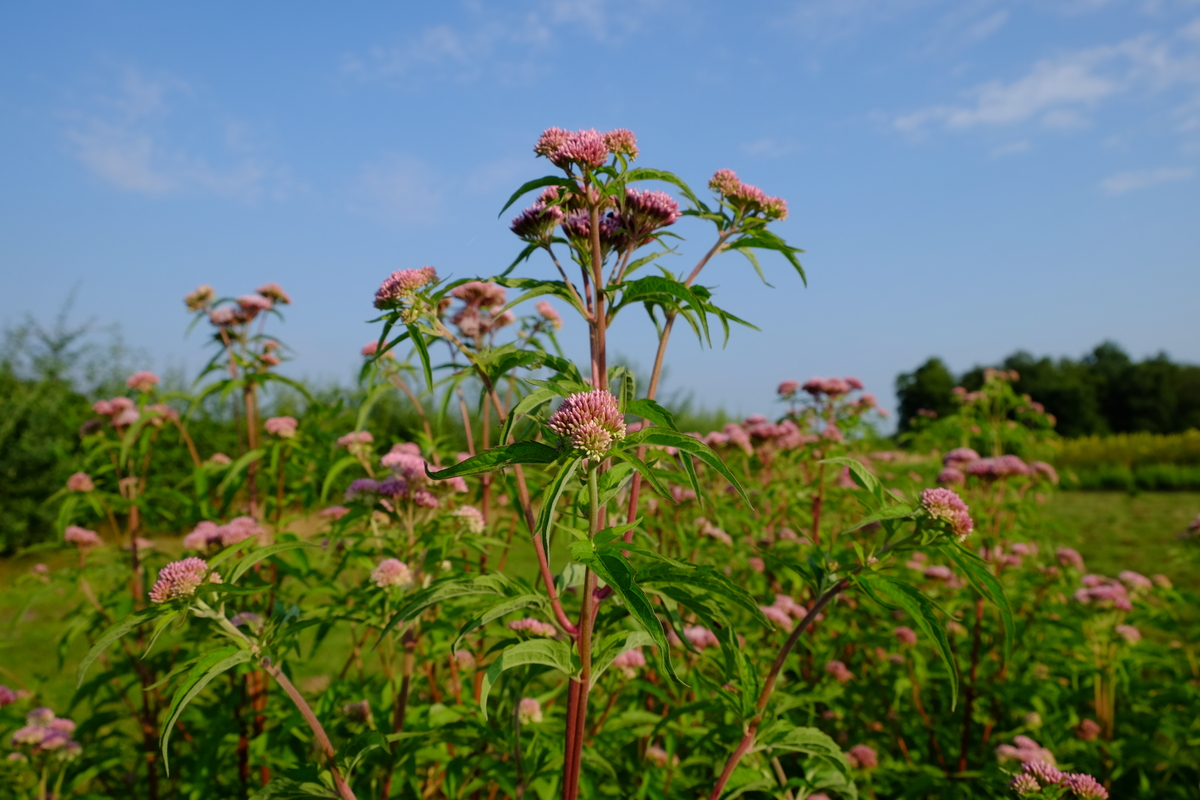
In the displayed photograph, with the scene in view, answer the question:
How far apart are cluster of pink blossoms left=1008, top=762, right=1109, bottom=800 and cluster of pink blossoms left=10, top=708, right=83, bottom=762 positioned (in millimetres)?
3641

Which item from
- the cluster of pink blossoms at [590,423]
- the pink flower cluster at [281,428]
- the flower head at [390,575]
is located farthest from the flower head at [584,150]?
the pink flower cluster at [281,428]

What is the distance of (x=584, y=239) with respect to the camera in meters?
1.83

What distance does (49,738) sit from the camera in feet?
9.55

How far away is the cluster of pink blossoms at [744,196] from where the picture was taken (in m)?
1.98

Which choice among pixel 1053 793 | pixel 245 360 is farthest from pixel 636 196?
pixel 245 360

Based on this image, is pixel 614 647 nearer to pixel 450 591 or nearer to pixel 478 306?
pixel 450 591

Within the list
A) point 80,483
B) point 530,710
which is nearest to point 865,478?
point 530,710

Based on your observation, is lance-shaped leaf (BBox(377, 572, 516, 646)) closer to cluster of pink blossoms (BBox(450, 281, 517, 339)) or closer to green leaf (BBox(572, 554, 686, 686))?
green leaf (BBox(572, 554, 686, 686))

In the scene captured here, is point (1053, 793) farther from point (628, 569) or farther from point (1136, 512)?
point (1136, 512)

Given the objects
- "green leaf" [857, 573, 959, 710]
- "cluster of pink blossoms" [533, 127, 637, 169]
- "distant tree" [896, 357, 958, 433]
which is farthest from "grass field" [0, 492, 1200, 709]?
"distant tree" [896, 357, 958, 433]

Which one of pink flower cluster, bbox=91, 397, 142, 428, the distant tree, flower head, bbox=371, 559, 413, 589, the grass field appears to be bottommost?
the grass field

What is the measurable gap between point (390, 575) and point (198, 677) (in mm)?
801

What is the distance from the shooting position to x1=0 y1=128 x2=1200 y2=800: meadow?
4.86 feet

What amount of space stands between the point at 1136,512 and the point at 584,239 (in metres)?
14.5
